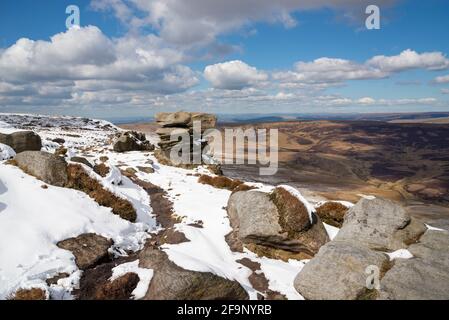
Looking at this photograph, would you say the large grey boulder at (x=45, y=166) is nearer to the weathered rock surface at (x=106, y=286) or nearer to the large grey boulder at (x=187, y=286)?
the weathered rock surface at (x=106, y=286)

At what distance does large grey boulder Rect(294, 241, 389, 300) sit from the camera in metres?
12.3

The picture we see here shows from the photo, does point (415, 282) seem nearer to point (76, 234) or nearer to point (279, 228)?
point (279, 228)

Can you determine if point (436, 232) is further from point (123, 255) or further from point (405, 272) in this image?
point (123, 255)

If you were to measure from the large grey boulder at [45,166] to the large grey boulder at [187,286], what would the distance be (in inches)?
475

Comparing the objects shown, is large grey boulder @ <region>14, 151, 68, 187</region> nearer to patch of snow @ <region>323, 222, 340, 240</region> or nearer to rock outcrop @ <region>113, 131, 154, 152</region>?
patch of snow @ <region>323, 222, 340, 240</region>

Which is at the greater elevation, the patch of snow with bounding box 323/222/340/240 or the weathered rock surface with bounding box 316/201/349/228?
the weathered rock surface with bounding box 316/201/349/228

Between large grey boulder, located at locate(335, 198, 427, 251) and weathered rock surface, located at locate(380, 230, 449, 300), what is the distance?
52.7 inches

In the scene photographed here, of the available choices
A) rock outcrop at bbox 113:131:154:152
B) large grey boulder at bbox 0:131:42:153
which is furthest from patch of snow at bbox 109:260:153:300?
rock outcrop at bbox 113:131:154:152

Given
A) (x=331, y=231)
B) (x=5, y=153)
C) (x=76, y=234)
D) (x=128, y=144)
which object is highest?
(x=5, y=153)

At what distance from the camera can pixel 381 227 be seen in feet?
55.3

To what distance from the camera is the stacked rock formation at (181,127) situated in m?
48.4

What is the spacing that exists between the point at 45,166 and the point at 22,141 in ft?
49.0

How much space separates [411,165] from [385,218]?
656ft

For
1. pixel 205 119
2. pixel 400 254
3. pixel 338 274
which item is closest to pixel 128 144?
pixel 205 119
